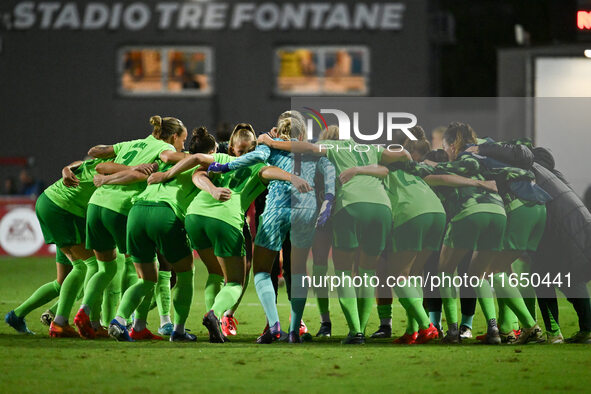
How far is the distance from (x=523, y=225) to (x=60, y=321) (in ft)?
14.2

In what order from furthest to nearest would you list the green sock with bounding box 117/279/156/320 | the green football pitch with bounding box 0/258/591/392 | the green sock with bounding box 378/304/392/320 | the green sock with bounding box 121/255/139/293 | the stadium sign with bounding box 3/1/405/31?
the stadium sign with bounding box 3/1/405/31, the green sock with bounding box 121/255/139/293, the green sock with bounding box 378/304/392/320, the green sock with bounding box 117/279/156/320, the green football pitch with bounding box 0/258/591/392

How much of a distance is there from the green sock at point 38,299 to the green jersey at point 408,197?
11.0 feet

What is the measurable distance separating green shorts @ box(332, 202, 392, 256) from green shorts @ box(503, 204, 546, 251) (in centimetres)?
109

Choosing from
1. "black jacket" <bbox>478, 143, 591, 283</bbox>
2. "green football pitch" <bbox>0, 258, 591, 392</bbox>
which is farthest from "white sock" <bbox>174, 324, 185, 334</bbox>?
"black jacket" <bbox>478, 143, 591, 283</bbox>

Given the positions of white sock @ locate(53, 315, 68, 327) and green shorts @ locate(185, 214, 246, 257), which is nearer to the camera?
green shorts @ locate(185, 214, 246, 257)

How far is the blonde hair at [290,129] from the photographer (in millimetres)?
10281

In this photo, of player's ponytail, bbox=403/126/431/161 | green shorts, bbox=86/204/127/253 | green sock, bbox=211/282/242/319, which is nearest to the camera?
green sock, bbox=211/282/242/319

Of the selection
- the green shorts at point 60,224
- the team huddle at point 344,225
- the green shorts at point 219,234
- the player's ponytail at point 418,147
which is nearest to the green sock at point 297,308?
the team huddle at point 344,225

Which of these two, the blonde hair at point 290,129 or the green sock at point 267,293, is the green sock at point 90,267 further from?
the blonde hair at point 290,129

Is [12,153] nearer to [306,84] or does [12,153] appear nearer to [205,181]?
[306,84]

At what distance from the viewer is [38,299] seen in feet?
35.3

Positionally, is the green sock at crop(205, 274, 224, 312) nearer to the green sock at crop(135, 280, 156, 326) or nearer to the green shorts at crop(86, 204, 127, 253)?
the green sock at crop(135, 280, 156, 326)

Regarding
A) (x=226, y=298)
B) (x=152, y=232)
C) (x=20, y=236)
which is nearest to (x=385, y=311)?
(x=226, y=298)

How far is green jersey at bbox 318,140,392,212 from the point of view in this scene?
10086mm
